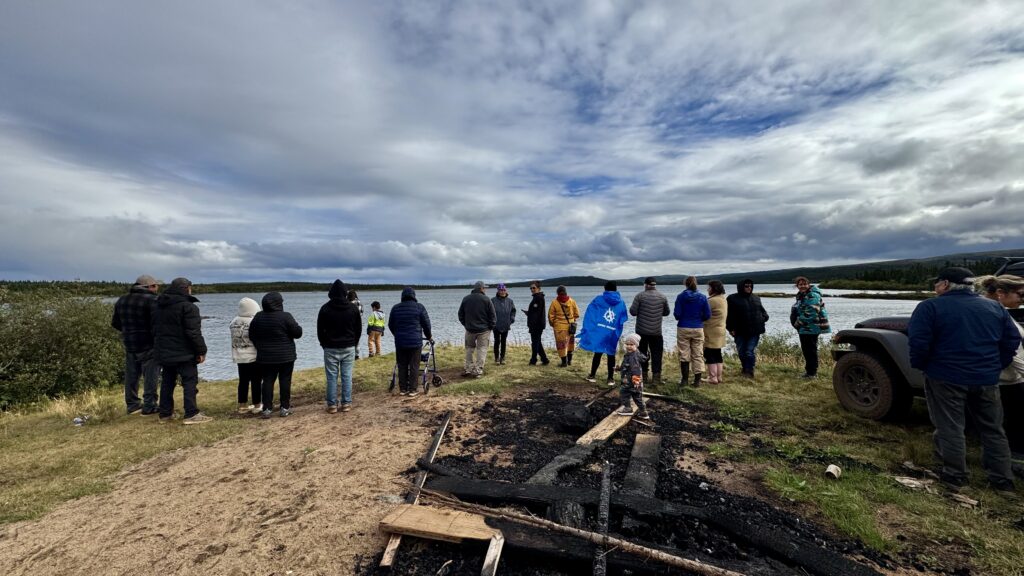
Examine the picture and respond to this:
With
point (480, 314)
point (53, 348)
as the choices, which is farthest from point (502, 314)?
point (53, 348)

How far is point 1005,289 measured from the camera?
4.67 meters

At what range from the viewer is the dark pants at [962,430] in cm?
405

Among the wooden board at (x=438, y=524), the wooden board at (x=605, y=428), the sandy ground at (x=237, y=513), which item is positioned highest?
the wooden board at (x=438, y=524)

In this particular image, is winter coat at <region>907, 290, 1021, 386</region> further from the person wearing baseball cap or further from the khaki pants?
the khaki pants

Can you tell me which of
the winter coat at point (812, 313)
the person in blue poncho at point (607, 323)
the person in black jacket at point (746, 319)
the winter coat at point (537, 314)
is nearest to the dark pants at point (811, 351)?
the winter coat at point (812, 313)

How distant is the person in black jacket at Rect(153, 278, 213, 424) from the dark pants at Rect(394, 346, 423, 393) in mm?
3070

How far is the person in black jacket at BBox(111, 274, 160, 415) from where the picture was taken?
6863 mm

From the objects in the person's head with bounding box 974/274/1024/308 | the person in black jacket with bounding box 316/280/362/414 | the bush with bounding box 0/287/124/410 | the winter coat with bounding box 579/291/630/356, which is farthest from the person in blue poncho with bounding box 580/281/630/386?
the bush with bounding box 0/287/124/410

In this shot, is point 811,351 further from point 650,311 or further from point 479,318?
point 479,318

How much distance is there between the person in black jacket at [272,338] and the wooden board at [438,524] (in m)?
4.26

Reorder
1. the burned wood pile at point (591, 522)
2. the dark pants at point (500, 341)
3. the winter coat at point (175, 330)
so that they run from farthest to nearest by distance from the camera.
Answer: the dark pants at point (500, 341)
the winter coat at point (175, 330)
the burned wood pile at point (591, 522)

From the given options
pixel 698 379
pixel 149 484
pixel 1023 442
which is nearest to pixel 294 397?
pixel 149 484

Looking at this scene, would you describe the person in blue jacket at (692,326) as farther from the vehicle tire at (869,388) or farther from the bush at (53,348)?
the bush at (53,348)

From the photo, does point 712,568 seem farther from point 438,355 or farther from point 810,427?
point 438,355
